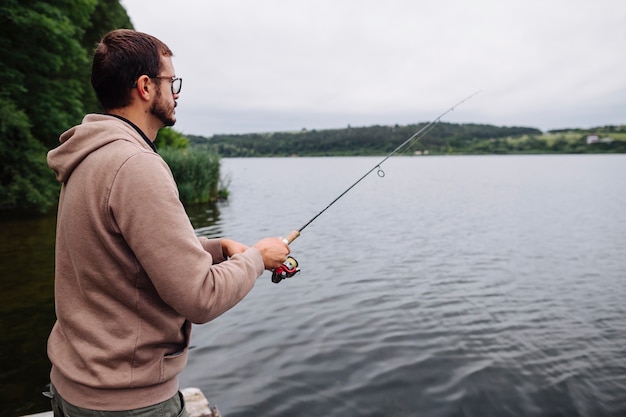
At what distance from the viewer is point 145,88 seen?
185 centimetres

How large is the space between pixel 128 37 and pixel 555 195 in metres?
30.6

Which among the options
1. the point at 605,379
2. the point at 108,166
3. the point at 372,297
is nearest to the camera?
the point at 108,166

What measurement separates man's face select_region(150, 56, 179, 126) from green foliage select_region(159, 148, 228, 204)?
20096mm

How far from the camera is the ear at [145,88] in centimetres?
183

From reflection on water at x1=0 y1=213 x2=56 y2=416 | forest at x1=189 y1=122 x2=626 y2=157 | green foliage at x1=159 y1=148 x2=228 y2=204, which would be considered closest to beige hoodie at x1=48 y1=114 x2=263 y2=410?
reflection on water at x1=0 y1=213 x2=56 y2=416

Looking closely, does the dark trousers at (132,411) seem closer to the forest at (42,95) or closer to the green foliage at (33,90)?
the forest at (42,95)

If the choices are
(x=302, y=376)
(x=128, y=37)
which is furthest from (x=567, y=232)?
(x=128, y=37)

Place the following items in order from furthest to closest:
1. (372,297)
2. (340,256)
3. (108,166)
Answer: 1. (340,256)
2. (372,297)
3. (108,166)

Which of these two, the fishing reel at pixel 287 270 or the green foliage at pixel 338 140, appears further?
the green foliage at pixel 338 140

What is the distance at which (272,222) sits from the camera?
60.3 feet

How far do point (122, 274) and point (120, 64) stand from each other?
791mm

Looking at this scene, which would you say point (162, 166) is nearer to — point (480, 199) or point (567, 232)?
point (567, 232)

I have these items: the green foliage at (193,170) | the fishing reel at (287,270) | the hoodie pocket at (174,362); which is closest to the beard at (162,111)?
the hoodie pocket at (174,362)

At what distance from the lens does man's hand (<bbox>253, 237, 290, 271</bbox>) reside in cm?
206
